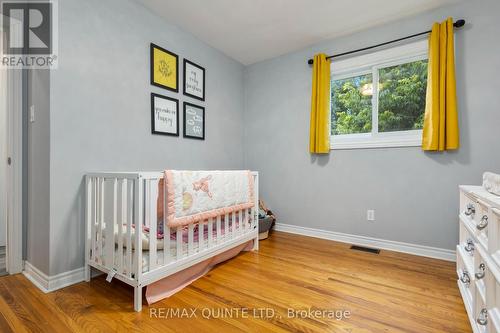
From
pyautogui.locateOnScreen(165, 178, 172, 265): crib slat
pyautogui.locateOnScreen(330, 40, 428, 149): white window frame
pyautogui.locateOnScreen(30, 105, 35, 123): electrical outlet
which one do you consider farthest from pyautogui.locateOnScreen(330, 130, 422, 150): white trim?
pyautogui.locateOnScreen(30, 105, 35, 123): electrical outlet

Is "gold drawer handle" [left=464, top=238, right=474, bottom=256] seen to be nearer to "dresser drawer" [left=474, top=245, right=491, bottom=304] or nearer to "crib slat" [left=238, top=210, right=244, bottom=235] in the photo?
"dresser drawer" [left=474, top=245, right=491, bottom=304]

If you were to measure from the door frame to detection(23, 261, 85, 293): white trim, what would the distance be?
0.44 ft

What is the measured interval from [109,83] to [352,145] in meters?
2.31

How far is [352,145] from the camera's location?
8.51 ft

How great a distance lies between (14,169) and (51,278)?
2.76ft

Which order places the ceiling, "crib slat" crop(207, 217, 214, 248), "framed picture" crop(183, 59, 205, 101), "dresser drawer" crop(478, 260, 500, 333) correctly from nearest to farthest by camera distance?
"dresser drawer" crop(478, 260, 500, 333) < "crib slat" crop(207, 217, 214, 248) < the ceiling < "framed picture" crop(183, 59, 205, 101)

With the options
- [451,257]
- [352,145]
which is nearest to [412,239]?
[451,257]

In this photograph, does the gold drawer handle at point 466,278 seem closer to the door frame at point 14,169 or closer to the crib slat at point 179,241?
the crib slat at point 179,241

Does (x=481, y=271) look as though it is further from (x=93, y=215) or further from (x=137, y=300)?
(x=93, y=215)

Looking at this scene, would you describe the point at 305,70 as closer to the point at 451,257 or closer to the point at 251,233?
the point at 251,233

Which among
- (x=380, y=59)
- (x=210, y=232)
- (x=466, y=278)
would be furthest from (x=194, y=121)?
(x=466, y=278)

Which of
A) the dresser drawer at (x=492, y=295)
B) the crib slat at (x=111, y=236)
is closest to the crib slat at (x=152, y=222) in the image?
the crib slat at (x=111, y=236)

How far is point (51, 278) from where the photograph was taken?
62.1 inches

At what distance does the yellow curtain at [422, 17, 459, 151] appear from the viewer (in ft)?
6.67
